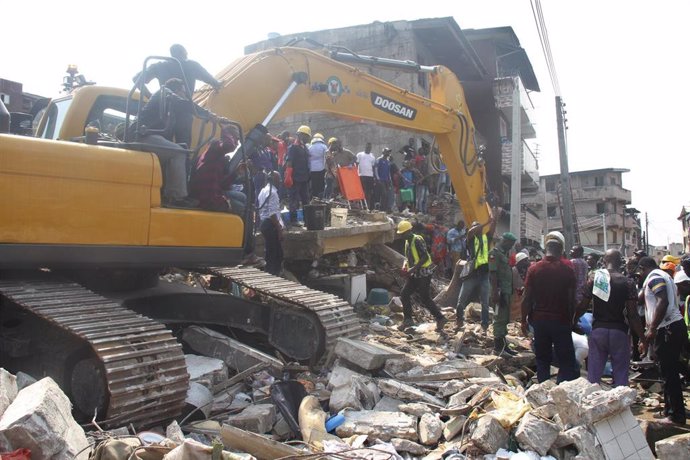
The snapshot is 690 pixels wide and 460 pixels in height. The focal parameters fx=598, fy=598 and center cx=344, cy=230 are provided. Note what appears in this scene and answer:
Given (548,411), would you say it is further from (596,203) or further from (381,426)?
(596,203)

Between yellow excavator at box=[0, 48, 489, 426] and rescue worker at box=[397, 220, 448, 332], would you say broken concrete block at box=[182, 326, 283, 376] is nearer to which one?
yellow excavator at box=[0, 48, 489, 426]

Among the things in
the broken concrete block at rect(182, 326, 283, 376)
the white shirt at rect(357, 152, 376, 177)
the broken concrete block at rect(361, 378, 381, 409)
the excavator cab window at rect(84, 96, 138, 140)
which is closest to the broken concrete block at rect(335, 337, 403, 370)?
the broken concrete block at rect(361, 378, 381, 409)

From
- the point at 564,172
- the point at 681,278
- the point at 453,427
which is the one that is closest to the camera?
the point at 453,427

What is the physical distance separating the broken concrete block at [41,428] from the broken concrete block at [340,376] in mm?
2318

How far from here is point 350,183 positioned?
13633 mm

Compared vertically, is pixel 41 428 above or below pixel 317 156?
below

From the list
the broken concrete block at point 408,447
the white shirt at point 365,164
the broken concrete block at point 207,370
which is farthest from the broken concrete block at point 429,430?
the white shirt at point 365,164

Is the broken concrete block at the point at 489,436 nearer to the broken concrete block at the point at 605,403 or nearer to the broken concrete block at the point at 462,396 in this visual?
the broken concrete block at the point at 605,403

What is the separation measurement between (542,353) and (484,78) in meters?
23.4

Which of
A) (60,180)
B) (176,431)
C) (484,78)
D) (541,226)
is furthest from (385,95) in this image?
(541,226)

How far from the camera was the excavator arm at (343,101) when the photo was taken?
6445 mm

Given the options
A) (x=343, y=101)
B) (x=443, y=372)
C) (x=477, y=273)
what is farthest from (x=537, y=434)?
(x=343, y=101)

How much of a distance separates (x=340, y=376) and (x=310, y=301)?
1.20 metres

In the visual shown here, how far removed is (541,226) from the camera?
3869cm
